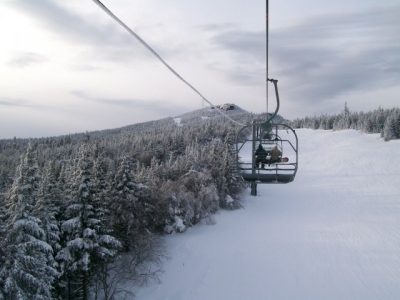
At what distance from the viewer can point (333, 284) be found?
22469mm

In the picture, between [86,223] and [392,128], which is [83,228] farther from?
[392,128]

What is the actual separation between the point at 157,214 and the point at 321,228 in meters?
19.1

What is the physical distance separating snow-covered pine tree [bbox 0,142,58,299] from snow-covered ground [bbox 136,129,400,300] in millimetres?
9102

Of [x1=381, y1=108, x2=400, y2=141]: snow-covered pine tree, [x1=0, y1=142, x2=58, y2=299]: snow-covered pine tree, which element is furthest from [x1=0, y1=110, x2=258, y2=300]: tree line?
[x1=381, y1=108, x2=400, y2=141]: snow-covered pine tree

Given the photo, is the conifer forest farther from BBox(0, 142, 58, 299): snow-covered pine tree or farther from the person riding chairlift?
the person riding chairlift

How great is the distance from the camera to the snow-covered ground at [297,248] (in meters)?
22.1

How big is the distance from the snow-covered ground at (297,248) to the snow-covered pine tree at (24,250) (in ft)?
29.9

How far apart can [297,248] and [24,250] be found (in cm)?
2390

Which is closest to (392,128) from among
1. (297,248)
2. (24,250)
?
(297,248)

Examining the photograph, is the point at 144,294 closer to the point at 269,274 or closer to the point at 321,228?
the point at 269,274

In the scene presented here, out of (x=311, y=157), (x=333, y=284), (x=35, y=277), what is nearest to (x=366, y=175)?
(x=311, y=157)

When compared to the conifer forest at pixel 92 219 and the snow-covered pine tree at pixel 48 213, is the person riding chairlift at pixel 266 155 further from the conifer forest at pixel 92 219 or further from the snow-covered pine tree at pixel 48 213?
the snow-covered pine tree at pixel 48 213

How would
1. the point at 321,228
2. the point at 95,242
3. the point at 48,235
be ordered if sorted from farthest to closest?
the point at 321,228, the point at 95,242, the point at 48,235

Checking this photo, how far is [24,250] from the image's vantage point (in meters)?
13.3
